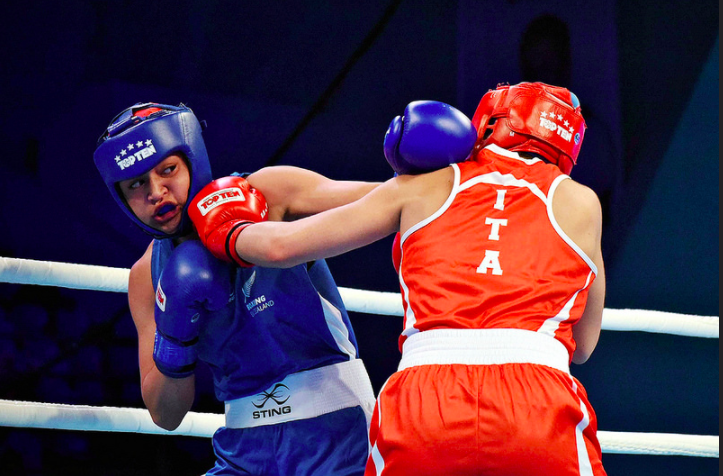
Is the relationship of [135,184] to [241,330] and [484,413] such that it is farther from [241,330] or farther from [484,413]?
[484,413]

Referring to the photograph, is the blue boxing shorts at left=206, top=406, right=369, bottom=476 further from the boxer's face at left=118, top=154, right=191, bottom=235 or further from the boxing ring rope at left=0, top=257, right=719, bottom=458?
the boxer's face at left=118, top=154, right=191, bottom=235

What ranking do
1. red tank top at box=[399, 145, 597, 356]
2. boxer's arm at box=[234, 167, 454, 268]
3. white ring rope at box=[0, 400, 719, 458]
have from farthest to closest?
white ring rope at box=[0, 400, 719, 458]
boxer's arm at box=[234, 167, 454, 268]
red tank top at box=[399, 145, 597, 356]

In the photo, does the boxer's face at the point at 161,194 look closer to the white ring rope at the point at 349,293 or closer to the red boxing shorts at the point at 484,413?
the white ring rope at the point at 349,293

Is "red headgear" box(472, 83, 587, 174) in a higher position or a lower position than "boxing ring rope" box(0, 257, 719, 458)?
higher

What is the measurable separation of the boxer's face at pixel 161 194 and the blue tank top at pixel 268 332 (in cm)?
22

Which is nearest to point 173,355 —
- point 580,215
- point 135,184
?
point 135,184

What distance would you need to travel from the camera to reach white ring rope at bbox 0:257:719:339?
216 centimetres

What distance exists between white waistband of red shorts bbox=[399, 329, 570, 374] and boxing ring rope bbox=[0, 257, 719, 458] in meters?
1.09

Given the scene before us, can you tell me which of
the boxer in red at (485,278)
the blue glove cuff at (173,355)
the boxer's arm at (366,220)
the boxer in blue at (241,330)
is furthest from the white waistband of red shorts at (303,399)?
the boxer's arm at (366,220)

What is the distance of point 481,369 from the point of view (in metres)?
1.36

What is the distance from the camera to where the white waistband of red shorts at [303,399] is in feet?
5.83

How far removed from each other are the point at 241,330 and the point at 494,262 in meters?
0.73

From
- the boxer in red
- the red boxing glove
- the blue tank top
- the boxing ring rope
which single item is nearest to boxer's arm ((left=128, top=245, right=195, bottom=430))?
the blue tank top

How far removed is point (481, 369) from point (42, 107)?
2.50 m
